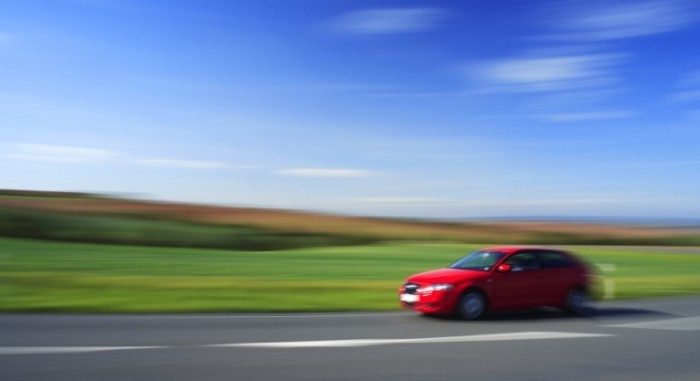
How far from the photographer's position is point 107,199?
48750 mm

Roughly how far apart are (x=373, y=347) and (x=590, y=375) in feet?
9.61

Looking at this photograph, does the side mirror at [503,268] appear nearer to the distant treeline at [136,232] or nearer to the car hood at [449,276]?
the car hood at [449,276]

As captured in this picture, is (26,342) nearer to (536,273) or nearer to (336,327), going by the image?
(336,327)

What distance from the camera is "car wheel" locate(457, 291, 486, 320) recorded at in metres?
12.8

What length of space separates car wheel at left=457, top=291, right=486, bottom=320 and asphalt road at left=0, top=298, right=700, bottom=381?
231 mm

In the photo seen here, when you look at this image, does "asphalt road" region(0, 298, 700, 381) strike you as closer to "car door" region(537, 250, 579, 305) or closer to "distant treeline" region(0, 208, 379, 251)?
"car door" region(537, 250, 579, 305)

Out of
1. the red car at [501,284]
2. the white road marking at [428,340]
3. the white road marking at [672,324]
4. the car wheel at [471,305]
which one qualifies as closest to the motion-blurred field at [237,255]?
the red car at [501,284]

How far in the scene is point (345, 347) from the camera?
9258mm

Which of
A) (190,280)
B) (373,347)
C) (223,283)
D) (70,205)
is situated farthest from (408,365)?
(70,205)

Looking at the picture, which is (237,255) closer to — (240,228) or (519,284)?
(240,228)

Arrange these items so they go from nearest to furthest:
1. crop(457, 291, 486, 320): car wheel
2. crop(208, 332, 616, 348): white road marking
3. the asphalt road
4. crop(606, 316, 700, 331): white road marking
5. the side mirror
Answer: the asphalt road
crop(208, 332, 616, 348): white road marking
crop(606, 316, 700, 331): white road marking
crop(457, 291, 486, 320): car wheel
the side mirror

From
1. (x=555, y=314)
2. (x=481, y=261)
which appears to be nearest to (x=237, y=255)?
(x=481, y=261)

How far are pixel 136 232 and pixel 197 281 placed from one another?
24.5m

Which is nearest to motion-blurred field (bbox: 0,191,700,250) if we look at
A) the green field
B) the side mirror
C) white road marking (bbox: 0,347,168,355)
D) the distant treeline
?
the distant treeline
